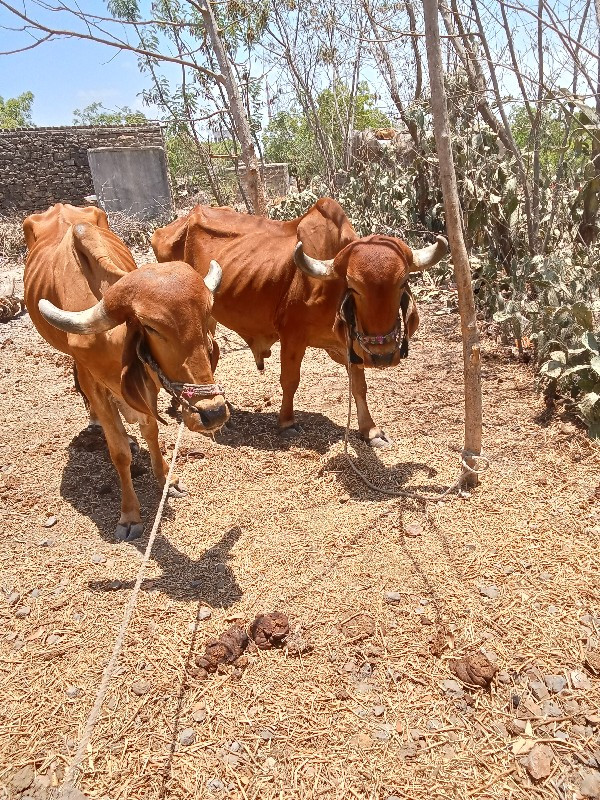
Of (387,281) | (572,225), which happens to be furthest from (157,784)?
(572,225)

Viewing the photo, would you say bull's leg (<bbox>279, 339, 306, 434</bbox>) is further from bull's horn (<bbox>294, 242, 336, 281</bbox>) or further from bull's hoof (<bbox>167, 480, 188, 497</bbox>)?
bull's hoof (<bbox>167, 480, 188, 497</bbox>)

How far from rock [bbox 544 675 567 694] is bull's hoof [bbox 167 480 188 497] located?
111 inches

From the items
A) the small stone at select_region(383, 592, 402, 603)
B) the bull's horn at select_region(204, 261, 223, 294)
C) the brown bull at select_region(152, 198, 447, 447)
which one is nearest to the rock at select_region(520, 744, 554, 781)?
the small stone at select_region(383, 592, 402, 603)

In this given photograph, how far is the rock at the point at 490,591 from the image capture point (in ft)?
10.2

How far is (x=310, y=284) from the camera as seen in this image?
4902 mm

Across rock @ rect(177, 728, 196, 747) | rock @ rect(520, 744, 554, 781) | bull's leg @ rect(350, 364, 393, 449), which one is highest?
bull's leg @ rect(350, 364, 393, 449)

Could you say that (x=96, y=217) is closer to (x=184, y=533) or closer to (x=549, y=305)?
(x=184, y=533)

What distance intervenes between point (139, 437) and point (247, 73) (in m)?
7.65

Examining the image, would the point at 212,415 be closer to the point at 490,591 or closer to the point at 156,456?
the point at 156,456

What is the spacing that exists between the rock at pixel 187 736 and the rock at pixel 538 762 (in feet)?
4.61

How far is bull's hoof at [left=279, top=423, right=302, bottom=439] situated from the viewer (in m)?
5.33

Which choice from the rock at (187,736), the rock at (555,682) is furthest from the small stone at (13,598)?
the rock at (555,682)

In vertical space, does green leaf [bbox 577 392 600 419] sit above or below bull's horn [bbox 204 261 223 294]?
below

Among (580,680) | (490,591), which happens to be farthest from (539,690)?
(490,591)
